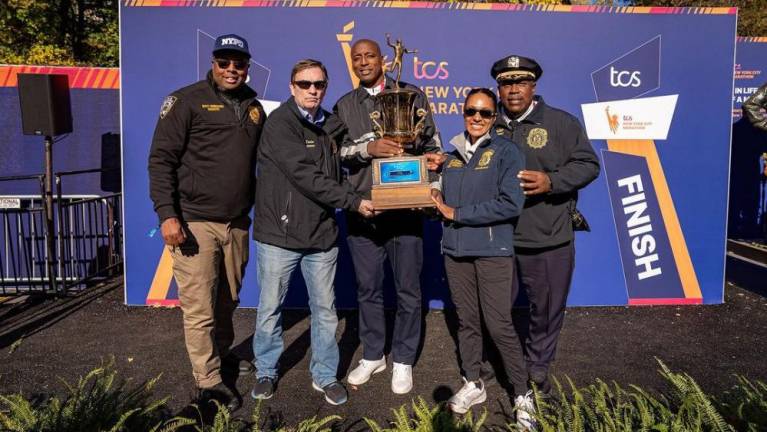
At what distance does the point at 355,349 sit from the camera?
426 centimetres

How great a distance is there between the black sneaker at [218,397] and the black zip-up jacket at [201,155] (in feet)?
3.32

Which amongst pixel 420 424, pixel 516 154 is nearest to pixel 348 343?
pixel 420 424

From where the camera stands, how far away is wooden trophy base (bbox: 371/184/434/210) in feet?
9.98

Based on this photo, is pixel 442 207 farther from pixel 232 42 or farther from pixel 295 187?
pixel 232 42

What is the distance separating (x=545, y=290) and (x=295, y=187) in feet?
5.21

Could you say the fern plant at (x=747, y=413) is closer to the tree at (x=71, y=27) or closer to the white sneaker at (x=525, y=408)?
the white sneaker at (x=525, y=408)

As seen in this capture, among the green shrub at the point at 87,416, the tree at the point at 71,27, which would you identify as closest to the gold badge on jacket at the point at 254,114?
the green shrub at the point at 87,416

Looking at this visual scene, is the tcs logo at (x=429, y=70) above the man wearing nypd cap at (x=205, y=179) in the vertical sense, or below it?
above

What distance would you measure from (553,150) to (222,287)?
7.28ft

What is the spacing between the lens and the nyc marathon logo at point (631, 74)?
4965 mm

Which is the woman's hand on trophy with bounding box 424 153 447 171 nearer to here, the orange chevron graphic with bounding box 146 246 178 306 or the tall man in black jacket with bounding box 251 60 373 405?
the tall man in black jacket with bounding box 251 60 373 405

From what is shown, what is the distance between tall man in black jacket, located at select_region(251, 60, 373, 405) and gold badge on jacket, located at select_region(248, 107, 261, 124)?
0.60 feet

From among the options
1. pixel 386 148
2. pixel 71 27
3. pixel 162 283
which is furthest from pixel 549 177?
pixel 71 27

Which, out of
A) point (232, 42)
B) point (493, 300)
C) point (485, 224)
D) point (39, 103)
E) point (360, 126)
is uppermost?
point (39, 103)
